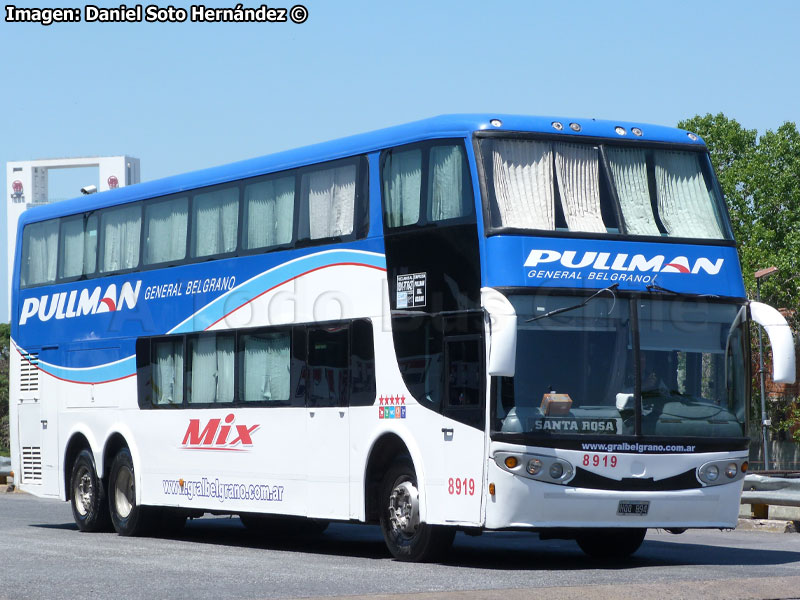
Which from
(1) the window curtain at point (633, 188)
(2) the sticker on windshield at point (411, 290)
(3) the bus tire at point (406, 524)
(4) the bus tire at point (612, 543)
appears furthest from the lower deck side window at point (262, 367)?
(1) the window curtain at point (633, 188)

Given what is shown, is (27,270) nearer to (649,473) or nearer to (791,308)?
(649,473)

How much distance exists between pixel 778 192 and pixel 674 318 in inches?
2246

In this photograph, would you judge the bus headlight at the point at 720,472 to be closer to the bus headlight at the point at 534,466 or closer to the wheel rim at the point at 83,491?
the bus headlight at the point at 534,466

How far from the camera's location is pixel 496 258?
545 inches

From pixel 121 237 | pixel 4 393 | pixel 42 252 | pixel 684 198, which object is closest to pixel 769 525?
pixel 684 198

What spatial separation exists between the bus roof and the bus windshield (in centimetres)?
177

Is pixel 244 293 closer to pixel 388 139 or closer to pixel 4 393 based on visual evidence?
pixel 388 139

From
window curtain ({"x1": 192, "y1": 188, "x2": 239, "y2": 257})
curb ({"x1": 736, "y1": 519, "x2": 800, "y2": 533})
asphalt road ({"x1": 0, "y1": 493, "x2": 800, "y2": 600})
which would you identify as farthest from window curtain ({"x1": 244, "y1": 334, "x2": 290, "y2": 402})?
curb ({"x1": 736, "y1": 519, "x2": 800, "y2": 533})

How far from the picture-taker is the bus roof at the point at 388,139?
14.5m

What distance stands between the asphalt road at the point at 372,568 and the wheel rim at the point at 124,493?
1.41 ft

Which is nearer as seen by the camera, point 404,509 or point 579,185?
point 579,185

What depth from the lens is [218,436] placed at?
18.3m

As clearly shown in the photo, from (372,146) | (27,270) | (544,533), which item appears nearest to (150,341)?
(27,270)

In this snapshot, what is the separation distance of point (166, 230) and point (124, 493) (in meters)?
3.69
